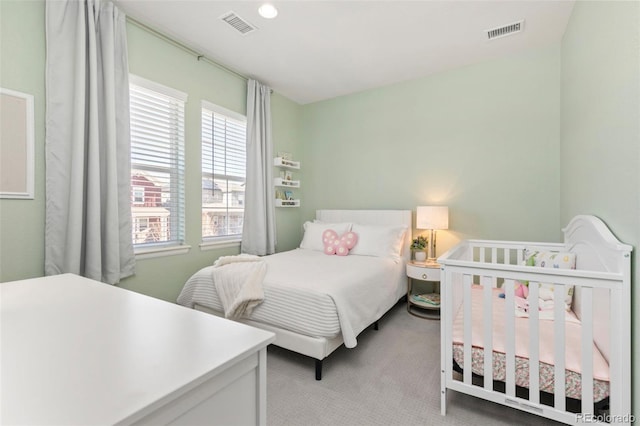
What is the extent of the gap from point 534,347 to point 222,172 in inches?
120

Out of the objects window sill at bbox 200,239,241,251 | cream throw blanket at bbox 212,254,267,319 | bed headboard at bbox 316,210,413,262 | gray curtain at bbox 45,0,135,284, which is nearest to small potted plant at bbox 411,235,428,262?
bed headboard at bbox 316,210,413,262

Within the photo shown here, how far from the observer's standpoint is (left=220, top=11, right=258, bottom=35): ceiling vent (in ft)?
7.88

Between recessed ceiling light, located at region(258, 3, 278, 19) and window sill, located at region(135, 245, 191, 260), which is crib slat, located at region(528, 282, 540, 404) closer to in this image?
recessed ceiling light, located at region(258, 3, 278, 19)

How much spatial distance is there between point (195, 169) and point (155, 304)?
7.46 ft

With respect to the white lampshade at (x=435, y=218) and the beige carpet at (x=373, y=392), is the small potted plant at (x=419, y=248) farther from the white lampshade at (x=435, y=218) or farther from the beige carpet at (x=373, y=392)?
the beige carpet at (x=373, y=392)

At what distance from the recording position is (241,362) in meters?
0.66

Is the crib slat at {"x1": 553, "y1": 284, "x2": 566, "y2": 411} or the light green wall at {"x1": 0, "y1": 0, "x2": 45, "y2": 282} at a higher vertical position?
the light green wall at {"x1": 0, "y1": 0, "x2": 45, "y2": 282}

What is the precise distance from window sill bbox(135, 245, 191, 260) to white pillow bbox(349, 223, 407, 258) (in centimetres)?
171

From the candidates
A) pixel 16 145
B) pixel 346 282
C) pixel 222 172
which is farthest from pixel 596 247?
pixel 16 145

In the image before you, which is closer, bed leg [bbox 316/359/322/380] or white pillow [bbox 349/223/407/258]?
bed leg [bbox 316/359/322/380]

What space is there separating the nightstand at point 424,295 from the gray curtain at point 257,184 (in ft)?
5.44

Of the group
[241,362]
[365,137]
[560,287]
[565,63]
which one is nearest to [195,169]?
[365,137]

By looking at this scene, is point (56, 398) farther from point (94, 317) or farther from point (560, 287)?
point (560, 287)

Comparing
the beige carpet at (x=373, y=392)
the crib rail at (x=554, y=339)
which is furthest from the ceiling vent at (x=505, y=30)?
the beige carpet at (x=373, y=392)
